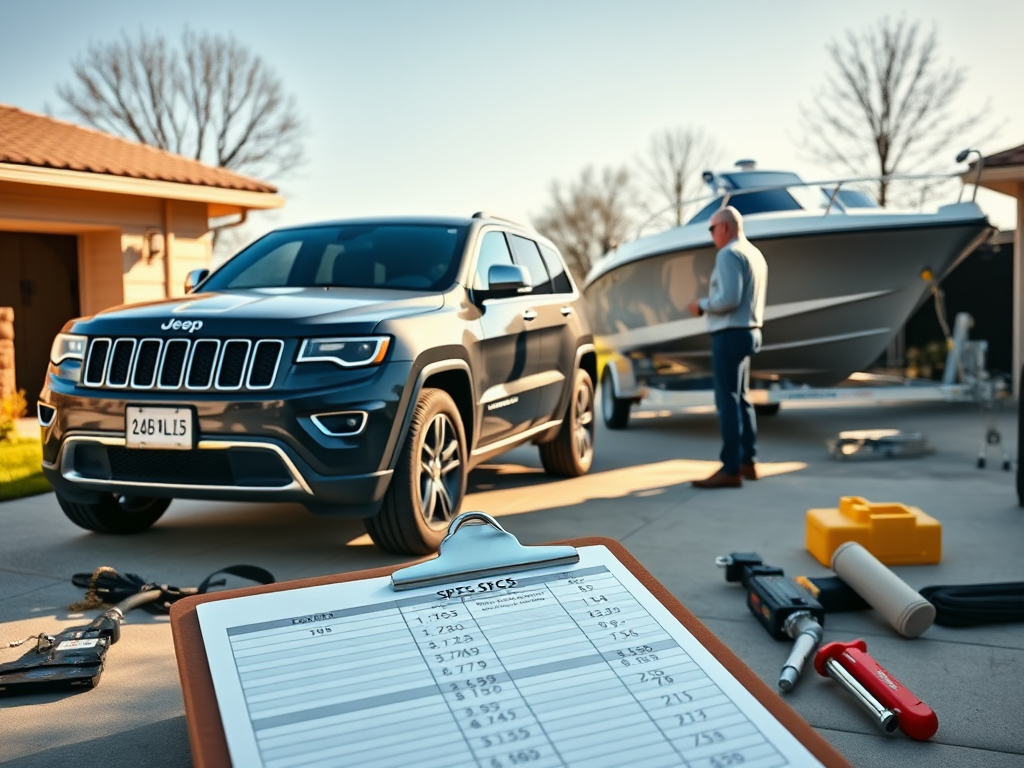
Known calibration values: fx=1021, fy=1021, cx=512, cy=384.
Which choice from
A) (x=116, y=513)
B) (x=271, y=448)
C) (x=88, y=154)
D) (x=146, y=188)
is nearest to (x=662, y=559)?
(x=271, y=448)

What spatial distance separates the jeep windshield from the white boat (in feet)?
15.4

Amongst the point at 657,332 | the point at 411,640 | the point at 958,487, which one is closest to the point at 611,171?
the point at 657,332

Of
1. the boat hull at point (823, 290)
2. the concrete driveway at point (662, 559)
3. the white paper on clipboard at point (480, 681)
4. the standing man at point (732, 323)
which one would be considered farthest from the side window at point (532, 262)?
the white paper on clipboard at point (480, 681)

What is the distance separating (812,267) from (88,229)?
29.2 ft

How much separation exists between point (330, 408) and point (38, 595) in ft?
4.81

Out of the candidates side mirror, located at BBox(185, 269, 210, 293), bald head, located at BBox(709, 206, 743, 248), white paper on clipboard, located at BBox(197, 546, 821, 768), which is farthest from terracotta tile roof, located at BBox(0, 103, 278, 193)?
→ white paper on clipboard, located at BBox(197, 546, 821, 768)

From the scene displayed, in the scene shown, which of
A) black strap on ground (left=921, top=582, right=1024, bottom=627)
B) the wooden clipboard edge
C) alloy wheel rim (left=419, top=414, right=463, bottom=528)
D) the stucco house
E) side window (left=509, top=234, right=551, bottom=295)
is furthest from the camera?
the stucco house

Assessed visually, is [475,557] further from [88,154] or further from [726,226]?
[88,154]

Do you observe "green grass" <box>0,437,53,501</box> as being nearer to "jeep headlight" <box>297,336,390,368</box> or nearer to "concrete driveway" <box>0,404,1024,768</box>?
"concrete driveway" <box>0,404,1024,768</box>

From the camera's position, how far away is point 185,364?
4.54 metres

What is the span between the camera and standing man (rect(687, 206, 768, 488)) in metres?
6.91

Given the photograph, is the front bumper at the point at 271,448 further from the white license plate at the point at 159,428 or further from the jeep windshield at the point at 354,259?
the jeep windshield at the point at 354,259

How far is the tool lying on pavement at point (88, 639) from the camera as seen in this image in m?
3.22

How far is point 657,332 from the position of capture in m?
10.9
